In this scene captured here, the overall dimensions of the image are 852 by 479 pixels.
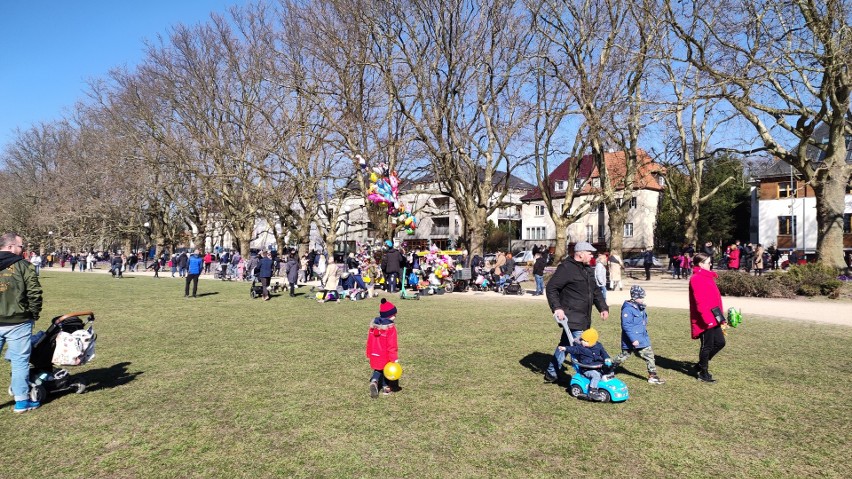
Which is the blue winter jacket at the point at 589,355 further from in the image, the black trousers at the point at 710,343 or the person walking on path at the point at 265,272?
the person walking on path at the point at 265,272

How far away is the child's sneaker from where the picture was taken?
19.5 feet

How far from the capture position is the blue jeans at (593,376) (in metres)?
6.38

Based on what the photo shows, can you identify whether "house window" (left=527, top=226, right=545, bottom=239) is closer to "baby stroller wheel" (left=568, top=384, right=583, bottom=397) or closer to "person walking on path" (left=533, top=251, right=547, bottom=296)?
"person walking on path" (left=533, top=251, right=547, bottom=296)

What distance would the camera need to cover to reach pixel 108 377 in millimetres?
7457

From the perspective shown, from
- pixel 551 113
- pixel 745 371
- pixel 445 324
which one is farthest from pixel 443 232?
pixel 745 371

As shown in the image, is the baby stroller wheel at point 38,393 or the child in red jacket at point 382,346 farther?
the child in red jacket at point 382,346

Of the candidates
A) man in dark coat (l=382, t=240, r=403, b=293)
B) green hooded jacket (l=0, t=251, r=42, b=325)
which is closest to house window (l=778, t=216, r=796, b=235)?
man in dark coat (l=382, t=240, r=403, b=293)

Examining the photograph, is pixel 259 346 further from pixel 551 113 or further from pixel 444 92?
pixel 444 92

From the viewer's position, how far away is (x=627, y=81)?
26.4m

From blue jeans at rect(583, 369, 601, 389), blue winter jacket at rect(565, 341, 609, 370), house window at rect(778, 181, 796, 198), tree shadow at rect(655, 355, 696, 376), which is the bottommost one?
tree shadow at rect(655, 355, 696, 376)

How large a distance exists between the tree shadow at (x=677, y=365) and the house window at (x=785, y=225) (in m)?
47.1

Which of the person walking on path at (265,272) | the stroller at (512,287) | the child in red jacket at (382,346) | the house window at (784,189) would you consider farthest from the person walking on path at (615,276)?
the house window at (784,189)

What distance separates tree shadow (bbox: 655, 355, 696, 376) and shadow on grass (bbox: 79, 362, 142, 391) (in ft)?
23.8

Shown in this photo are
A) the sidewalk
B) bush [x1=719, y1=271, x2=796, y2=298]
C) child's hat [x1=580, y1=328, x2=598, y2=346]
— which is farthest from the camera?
bush [x1=719, y1=271, x2=796, y2=298]
